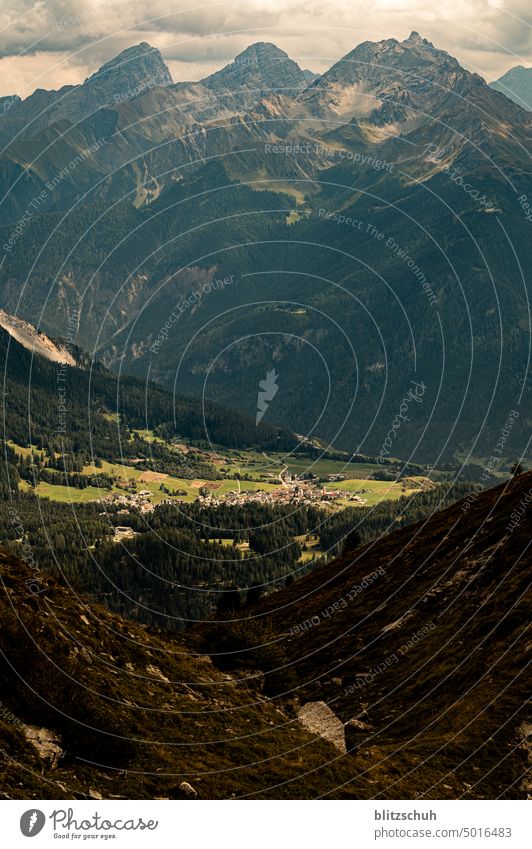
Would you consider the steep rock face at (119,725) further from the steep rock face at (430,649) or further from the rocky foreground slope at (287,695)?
the steep rock face at (430,649)

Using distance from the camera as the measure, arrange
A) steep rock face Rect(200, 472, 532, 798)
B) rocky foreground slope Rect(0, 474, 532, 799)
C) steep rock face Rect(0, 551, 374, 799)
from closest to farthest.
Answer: steep rock face Rect(0, 551, 374, 799) → rocky foreground slope Rect(0, 474, 532, 799) → steep rock face Rect(200, 472, 532, 798)

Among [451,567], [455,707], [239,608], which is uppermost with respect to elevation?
[451,567]

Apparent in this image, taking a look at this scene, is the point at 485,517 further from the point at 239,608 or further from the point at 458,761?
the point at 458,761

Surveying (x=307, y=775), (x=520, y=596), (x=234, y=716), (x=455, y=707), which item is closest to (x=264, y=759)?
(x=307, y=775)

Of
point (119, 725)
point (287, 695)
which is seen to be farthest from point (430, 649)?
point (119, 725)

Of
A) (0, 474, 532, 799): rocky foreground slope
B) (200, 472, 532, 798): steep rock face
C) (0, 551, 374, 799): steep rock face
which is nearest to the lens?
(0, 551, 374, 799): steep rock face

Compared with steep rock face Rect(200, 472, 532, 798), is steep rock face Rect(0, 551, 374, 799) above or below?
below

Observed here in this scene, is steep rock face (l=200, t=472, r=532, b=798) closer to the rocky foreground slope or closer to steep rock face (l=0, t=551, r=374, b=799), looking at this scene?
the rocky foreground slope

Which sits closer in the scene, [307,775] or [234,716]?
[307,775]

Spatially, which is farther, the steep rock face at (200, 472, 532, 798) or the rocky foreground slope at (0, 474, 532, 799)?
the steep rock face at (200, 472, 532, 798)

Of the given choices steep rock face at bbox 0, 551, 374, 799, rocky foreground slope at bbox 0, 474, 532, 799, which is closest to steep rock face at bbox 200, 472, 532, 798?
rocky foreground slope at bbox 0, 474, 532, 799

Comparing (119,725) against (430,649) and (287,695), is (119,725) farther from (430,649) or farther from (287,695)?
(430,649)
